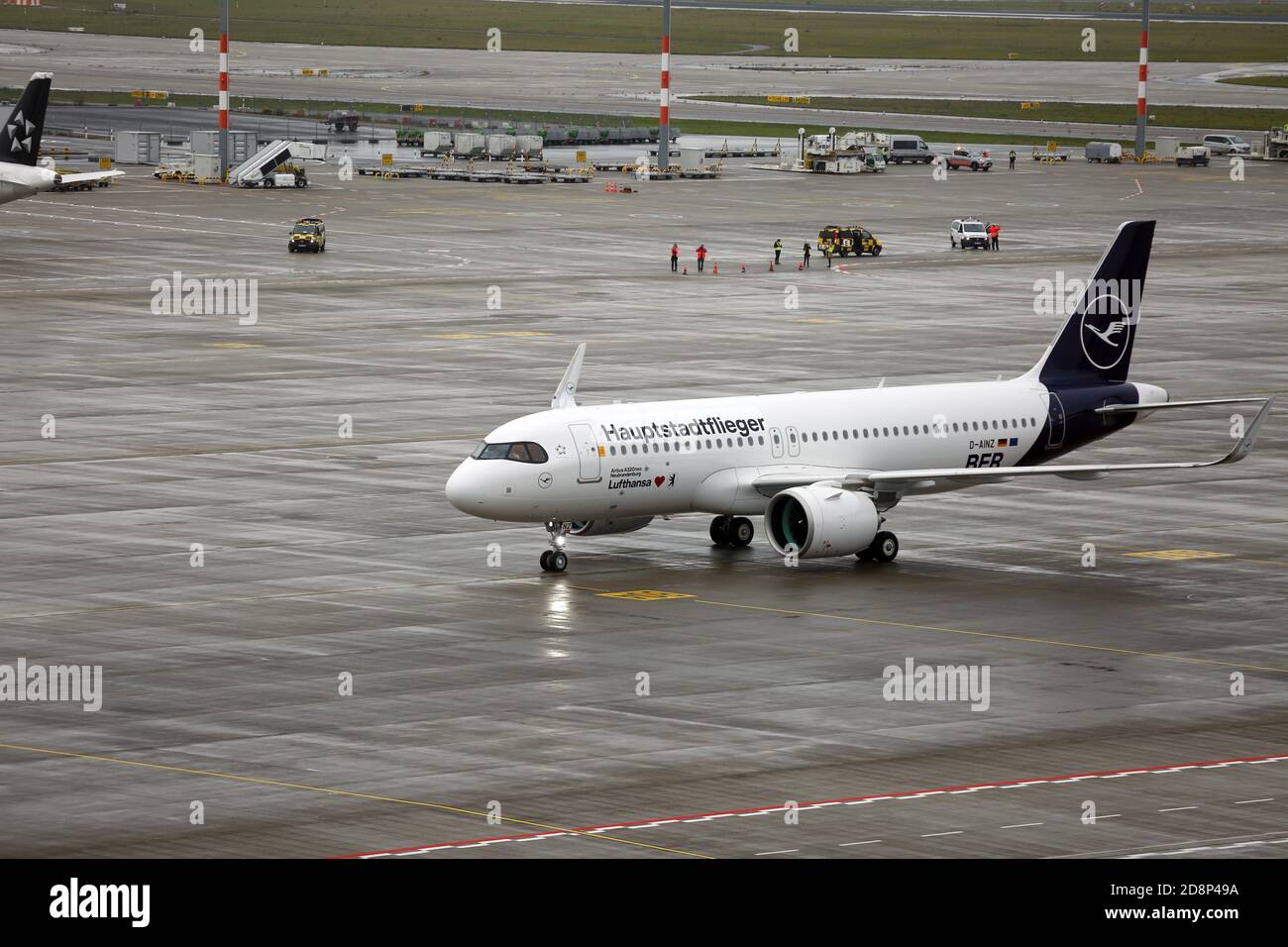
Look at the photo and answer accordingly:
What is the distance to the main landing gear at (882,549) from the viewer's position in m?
58.6

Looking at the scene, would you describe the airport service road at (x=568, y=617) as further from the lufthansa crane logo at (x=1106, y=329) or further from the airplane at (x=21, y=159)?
the airplane at (x=21, y=159)

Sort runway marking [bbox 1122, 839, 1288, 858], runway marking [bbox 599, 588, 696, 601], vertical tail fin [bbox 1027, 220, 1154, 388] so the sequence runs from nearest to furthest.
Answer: runway marking [bbox 1122, 839, 1288, 858] → runway marking [bbox 599, 588, 696, 601] → vertical tail fin [bbox 1027, 220, 1154, 388]

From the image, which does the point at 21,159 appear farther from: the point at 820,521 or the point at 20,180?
the point at 820,521

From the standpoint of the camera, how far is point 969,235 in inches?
5773

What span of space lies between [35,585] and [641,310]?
208 ft

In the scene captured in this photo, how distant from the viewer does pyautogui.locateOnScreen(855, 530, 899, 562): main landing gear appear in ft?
192

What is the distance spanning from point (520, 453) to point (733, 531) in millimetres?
7657

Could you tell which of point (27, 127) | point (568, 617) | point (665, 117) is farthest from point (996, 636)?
point (665, 117)

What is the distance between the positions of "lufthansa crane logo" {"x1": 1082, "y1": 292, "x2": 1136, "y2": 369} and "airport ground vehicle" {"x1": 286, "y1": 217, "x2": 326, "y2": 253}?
259 feet

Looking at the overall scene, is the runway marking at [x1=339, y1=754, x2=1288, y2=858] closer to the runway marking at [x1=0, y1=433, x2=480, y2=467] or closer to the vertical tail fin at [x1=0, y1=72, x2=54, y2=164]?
the runway marking at [x1=0, y1=433, x2=480, y2=467]

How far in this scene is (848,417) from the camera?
196 ft

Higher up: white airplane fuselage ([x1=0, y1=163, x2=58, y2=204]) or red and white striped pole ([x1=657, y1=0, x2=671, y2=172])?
red and white striped pole ([x1=657, y1=0, x2=671, y2=172])

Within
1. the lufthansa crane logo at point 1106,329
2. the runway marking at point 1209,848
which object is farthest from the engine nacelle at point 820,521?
the runway marking at point 1209,848

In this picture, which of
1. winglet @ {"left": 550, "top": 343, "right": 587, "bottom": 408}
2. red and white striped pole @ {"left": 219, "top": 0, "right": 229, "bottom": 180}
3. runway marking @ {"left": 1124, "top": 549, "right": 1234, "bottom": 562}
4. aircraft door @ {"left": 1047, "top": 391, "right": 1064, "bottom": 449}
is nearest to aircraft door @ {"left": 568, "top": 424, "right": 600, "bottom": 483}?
winglet @ {"left": 550, "top": 343, "right": 587, "bottom": 408}
